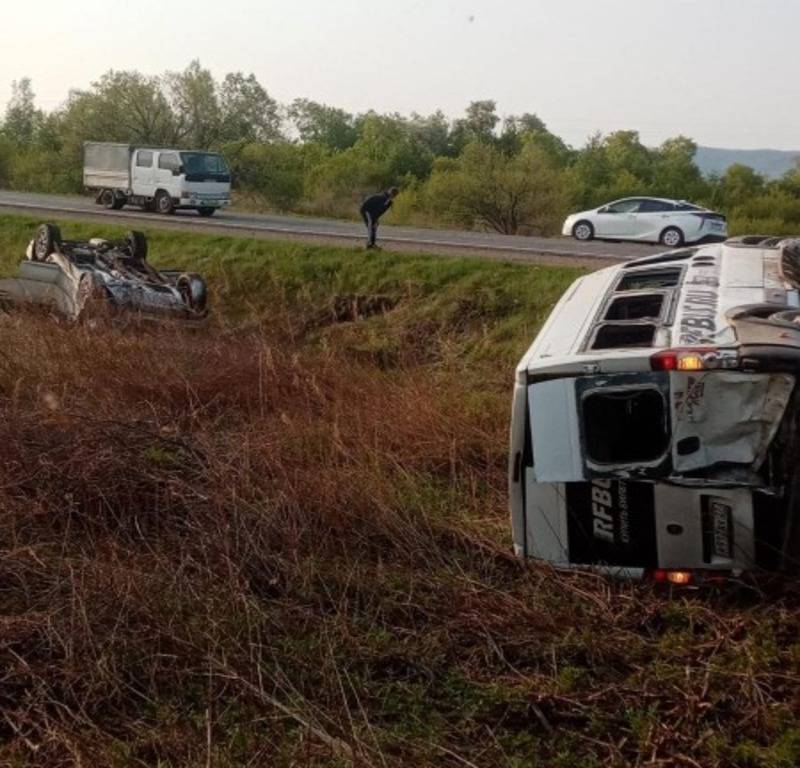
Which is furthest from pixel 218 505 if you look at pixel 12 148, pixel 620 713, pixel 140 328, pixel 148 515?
pixel 12 148

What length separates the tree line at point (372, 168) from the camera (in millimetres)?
37125

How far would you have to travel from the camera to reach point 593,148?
63.3 metres

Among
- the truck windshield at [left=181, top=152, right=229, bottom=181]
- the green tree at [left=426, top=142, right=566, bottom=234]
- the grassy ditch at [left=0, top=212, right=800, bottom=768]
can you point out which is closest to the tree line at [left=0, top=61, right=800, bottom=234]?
the green tree at [left=426, top=142, right=566, bottom=234]

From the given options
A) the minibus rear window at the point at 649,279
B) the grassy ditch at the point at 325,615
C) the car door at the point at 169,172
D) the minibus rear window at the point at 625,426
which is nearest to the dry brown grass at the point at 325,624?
the grassy ditch at the point at 325,615

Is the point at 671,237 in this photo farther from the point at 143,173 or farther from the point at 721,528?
the point at 721,528

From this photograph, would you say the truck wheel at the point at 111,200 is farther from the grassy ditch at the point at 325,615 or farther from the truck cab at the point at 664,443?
the truck cab at the point at 664,443

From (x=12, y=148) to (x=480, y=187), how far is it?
79.7 feet

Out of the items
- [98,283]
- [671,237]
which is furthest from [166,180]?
[98,283]

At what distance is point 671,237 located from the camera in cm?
2480

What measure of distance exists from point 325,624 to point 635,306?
2855 mm

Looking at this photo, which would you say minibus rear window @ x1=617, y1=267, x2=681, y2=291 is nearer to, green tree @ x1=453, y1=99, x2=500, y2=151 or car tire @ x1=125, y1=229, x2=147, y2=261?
car tire @ x1=125, y1=229, x2=147, y2=261

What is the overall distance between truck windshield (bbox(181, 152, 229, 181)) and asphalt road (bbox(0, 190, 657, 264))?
1021mm

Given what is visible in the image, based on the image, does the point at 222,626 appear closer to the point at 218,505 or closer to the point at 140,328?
the point at 218,505

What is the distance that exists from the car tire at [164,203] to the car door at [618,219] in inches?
397
